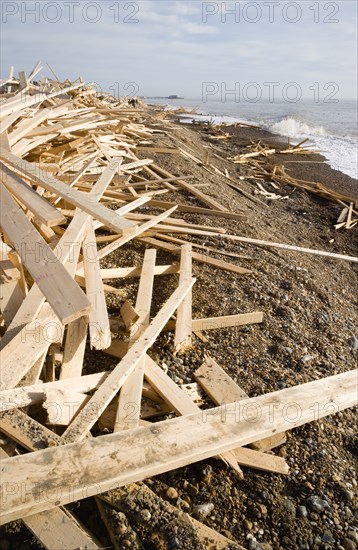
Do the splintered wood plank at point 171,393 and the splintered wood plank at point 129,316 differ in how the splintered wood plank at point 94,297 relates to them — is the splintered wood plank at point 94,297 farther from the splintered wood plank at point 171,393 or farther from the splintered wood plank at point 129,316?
the splintered wood plank at point 171,393

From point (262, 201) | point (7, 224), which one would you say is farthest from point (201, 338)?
point (262, 201)

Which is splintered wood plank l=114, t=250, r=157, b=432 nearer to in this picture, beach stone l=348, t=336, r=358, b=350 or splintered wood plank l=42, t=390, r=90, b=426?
splintered wood plank l=42, t=390, r=90, b=426

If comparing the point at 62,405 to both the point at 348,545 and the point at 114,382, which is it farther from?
the point at 348,545

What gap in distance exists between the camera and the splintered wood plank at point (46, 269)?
2.10 meters

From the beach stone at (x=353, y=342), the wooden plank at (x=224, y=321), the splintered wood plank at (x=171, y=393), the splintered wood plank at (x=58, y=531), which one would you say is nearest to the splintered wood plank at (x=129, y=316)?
the wooden plank at (x=224, y=321)

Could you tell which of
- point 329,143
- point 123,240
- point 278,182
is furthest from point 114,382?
point 329,143

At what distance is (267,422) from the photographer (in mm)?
2443

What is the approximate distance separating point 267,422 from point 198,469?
1.50 ft

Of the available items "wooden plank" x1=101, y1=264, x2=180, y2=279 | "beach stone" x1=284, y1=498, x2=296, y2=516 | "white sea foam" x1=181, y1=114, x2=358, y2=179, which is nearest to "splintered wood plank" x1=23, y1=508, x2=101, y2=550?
"beach stone" x1=284, y1=498, x2=296, y2=516

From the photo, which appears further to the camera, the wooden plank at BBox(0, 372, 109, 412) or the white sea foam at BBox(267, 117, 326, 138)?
the white sea foam at BBox(267, 117, 326, 138)

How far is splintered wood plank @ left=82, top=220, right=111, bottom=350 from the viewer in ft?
9.09

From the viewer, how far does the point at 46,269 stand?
7.61ft

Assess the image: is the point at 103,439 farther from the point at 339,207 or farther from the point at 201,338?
the point at 339,207

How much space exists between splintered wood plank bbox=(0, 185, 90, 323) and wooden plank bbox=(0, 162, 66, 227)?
0.36 ft
